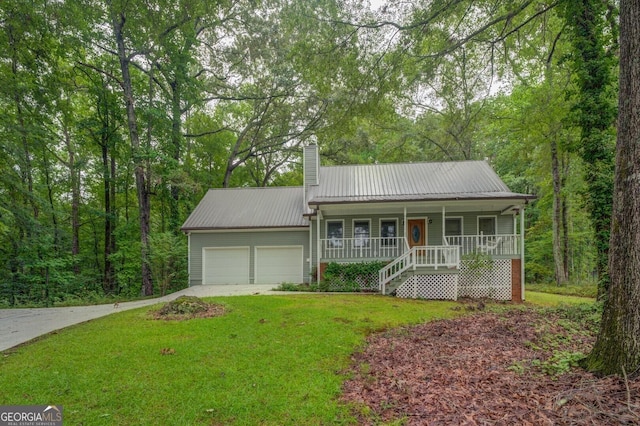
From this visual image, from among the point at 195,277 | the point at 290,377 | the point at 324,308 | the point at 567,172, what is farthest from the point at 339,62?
the point at 567,172

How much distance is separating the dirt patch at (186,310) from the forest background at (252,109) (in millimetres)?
4773

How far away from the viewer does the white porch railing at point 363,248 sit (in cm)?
1196

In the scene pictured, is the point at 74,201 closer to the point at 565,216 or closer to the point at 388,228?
the point at 388,228

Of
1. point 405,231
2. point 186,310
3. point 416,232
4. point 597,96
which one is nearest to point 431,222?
point 416,232

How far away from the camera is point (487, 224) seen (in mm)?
12805

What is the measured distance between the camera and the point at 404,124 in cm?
1994

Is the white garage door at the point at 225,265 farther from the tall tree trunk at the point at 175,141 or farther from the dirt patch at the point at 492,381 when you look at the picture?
the dirt patch at the point at 492,381

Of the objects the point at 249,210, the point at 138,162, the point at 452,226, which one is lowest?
the point at 452,226

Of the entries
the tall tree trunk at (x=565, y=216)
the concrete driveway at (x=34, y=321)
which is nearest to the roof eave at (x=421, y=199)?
the concrete driveway at (x=34, y=321)

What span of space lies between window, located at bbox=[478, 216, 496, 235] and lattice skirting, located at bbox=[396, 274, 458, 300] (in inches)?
144

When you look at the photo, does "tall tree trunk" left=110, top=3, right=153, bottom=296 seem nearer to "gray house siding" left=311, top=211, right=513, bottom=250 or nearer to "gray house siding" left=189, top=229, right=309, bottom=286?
"gray house siding" left=189, top=229, right=309, bottom=286

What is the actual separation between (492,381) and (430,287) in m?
7.20

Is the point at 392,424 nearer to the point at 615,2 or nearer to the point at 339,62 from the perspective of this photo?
the point at 339,62

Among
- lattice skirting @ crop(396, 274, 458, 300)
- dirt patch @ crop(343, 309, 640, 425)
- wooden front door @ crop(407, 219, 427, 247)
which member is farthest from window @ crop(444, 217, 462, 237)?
dirt patch @ crop(343, 309, 640, 425)
